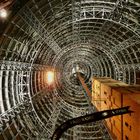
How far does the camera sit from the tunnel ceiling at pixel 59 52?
16219 millimetres

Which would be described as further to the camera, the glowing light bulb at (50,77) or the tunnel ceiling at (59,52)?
the glowing light bulb at (50,77)

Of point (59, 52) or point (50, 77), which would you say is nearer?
point (50, 77)

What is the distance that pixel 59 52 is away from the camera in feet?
93.5

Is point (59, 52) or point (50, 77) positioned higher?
point (59, 52)

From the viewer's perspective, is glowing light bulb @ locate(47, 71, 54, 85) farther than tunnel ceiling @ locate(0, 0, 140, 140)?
Yes

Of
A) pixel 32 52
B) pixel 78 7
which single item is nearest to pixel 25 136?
pixel 32 52

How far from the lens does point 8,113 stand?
1552 cm

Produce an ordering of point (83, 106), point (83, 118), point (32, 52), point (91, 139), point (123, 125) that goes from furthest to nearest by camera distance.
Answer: point (83, 106), point (91, 139), point (32, 52), point (123, 125), point (83, 118)

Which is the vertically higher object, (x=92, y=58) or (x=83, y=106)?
(x=92, y=58)

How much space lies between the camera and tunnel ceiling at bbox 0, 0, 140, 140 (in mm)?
16219

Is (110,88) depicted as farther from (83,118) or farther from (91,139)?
(91,139)

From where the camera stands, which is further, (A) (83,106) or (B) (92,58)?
(B) (92,58)

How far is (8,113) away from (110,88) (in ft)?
21.0

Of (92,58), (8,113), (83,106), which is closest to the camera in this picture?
(8,113)
